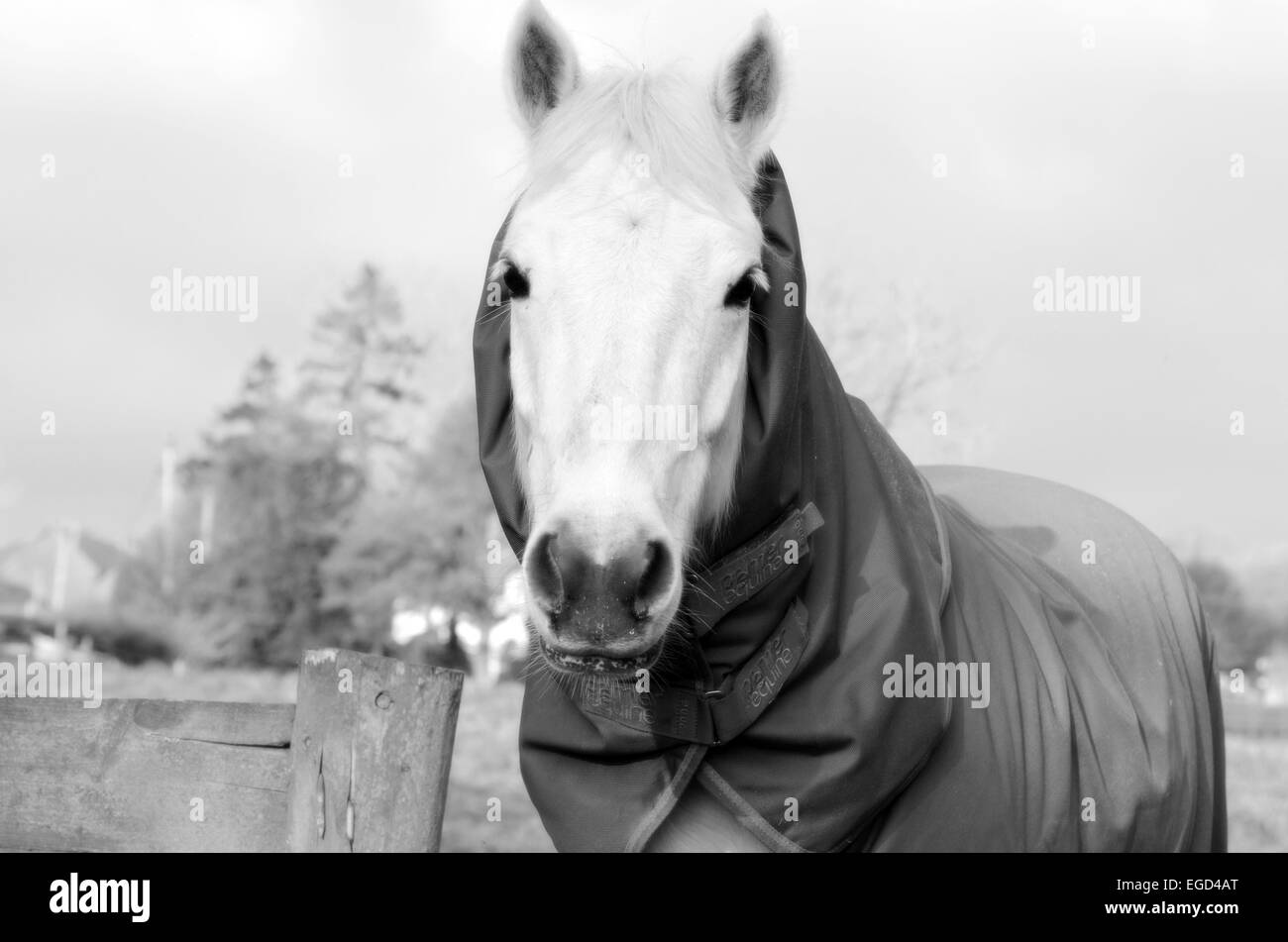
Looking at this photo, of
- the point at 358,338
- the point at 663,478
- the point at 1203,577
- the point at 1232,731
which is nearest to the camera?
the point at 663,478

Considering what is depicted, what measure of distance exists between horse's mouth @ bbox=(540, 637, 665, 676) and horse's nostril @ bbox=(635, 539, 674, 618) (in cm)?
11

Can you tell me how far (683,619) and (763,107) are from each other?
1.49 m

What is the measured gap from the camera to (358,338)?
39125 mm

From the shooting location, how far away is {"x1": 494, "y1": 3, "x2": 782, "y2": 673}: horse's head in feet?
8.01

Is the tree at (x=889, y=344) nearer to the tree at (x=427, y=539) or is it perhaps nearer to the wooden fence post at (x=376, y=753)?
the tree at (x=427, y=539)

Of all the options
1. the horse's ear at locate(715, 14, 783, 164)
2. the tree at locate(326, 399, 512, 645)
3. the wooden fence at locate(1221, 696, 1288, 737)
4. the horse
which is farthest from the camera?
the tree at locate(326, 399, 512, 645)

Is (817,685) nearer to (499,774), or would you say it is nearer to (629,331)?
(629,331)

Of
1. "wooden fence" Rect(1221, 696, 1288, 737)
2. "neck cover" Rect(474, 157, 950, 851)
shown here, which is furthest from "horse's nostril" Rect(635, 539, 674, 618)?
"wooden fence" Rect(1221, 696, 1288, 737)

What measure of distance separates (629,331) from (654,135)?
0.67m

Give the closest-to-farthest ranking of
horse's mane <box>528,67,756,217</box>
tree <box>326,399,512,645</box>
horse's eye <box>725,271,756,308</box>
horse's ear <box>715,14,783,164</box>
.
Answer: horse's eye <box>725,271,756,308</box>, horse's mane <box>528,67,756,217</box>, horse's ear <box>715,14,783,164</box>, tree <box>326,399,512,645</box>

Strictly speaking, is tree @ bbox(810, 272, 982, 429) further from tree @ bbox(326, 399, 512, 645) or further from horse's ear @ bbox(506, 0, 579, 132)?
horse's ear @ bbox(506, 0, 579, 132)

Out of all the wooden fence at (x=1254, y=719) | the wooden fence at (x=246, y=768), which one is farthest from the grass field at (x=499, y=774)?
the wooden fence at (x=246, y=768)

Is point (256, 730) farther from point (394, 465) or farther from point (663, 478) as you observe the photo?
point (394, 465)
